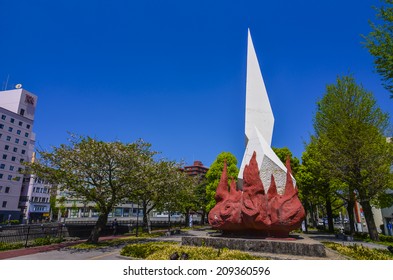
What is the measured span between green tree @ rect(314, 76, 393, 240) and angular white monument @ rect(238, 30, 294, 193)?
650 centimetres

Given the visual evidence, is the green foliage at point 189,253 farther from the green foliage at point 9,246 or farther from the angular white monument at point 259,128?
the green foliage at point 9,246

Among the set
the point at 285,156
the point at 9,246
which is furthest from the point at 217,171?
the point at 9,246

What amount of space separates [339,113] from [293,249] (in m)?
15.8

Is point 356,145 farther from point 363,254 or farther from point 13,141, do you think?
point 13,141

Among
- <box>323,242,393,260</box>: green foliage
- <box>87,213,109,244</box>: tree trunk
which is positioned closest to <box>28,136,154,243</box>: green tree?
<box>87,213,109,244</box>: tree trunk

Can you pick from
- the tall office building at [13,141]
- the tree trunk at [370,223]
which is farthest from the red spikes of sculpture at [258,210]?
the tall office building at [13,141]

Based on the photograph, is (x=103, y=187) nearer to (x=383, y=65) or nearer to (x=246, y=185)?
(x=246, y=185)

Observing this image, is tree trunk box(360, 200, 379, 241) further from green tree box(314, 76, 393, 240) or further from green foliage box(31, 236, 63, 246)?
green foliage box(31, 236, 63, 246)

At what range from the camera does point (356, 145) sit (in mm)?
20859

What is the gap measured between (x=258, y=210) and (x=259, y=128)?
725 centimetres

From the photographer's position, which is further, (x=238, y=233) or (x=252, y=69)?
(x=252, y=69)
